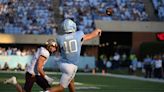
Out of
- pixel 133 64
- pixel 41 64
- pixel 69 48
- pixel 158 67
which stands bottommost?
pixel 133 64

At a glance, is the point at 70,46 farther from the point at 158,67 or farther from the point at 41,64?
the point at 158,67

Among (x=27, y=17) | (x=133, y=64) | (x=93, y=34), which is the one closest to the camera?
(x=93, y=34)

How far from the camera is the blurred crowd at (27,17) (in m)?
42.6

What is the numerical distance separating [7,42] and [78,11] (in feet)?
20.3

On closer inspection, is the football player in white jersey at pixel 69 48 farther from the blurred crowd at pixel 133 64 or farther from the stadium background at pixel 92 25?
the stadium background at pixel 92 25

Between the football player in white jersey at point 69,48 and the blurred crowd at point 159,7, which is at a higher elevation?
the football player in white jersey at point 69,48

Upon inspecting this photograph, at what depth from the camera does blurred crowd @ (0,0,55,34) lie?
42.6m

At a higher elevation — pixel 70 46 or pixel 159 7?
pixel 70 46

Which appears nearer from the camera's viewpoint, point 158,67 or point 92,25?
point 158,67

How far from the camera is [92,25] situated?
4316 cm

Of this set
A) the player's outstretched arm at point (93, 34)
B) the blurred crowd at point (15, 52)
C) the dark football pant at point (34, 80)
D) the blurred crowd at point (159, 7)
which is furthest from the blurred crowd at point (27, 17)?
the player's outstretched arm at point (93, 34)

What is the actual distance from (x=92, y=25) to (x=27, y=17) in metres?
4.91

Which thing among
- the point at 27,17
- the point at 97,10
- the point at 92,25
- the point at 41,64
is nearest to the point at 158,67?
the point at 92,25

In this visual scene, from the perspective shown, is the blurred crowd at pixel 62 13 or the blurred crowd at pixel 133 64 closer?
the blurred crowd at pixel 133 64
